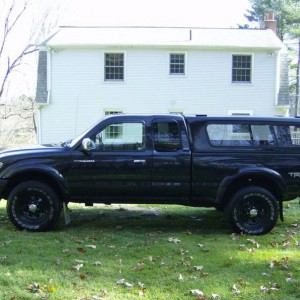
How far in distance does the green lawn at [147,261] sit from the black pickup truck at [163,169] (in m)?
0.47

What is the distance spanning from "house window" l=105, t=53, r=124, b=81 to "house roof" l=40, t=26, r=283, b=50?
65 cm

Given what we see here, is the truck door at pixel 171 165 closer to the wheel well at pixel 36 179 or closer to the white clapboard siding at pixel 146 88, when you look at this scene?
the wheel well at pixel 36 179

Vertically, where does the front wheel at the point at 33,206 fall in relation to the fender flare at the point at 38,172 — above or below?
below

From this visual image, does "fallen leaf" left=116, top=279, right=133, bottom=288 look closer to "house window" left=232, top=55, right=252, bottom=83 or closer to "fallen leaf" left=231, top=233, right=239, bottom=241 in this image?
"fallen leaf" left=231, top=233, right=239, bottom=241

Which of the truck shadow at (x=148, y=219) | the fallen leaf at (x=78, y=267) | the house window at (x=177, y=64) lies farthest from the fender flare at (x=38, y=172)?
Answer: the house window at (x=177, y=64)

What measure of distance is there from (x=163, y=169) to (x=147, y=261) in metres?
1.90

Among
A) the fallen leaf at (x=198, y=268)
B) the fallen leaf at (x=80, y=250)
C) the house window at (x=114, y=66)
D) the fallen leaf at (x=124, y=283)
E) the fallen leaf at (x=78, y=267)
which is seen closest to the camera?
the fallen leaf at (x=124, y=283)

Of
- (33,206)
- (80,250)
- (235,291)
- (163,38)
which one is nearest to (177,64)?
(163,38)

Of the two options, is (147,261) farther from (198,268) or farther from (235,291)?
(235,291)

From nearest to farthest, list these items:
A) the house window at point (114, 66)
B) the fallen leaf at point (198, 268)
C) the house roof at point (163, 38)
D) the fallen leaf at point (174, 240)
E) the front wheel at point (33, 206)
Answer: the fallen leaf at point (198, 268), the fallen leaf at point (174, 240), the front wheel at point (33, 206), the house roof at point (163, 38), the house window at point (114, 66)

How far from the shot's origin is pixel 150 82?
74.4 feet

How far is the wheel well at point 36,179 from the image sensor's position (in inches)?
293

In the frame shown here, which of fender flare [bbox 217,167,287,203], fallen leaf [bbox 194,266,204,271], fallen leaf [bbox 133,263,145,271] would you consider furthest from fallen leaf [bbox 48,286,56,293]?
fender flare [bbox 217,167,287,203]

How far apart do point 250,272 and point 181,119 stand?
2.91 metres
